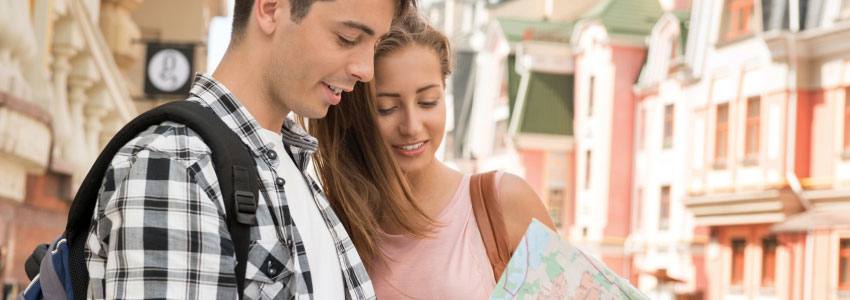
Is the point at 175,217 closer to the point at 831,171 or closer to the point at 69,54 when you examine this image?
the point at 69,54

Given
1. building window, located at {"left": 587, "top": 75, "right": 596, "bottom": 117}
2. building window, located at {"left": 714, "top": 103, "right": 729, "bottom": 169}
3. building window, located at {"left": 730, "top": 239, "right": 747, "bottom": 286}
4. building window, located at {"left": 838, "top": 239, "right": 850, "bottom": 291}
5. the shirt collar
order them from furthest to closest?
building window, located at {"left": 587, "top": 75, "right": 596, "bottom": 117} → building window, located at {"left": 714, "top": 103, "right": 729, "bottom": 169} → building window, located at {"left": 730, "top": 239, "right": 747, "bottom": 286} → building window, located at {"left": 838, "top": 239, "right": 850, "bottom": 291} → the shirt collar

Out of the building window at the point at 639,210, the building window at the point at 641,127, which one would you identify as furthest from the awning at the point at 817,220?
the building window at the point at 641,127

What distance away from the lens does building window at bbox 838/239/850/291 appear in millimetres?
18264

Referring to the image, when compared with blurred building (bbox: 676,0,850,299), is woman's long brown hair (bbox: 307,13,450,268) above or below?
below

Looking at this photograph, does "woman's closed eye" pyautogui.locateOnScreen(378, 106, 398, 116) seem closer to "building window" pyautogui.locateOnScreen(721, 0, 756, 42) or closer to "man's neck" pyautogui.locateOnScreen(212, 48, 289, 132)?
"man's neck" pyautogui.locateOnScreen(212, 48, 289, 132)

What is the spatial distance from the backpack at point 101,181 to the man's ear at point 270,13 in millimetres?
160

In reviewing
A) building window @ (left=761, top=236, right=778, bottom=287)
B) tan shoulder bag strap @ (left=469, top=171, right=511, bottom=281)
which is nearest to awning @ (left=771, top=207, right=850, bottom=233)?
building window @ (left=761, top=236, right=778, bottom=287)

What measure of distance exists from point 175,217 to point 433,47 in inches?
43.7

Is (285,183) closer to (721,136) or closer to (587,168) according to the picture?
(721,136)

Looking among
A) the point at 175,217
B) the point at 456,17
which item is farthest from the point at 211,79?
the point at 456,17

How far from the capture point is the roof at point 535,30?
29.1m

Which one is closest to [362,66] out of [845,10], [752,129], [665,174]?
[845,10]

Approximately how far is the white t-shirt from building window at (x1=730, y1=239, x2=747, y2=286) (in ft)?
64.4

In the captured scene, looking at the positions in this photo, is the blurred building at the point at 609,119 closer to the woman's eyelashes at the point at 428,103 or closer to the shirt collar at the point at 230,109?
the woman's eyelashes at the point at 428,103
